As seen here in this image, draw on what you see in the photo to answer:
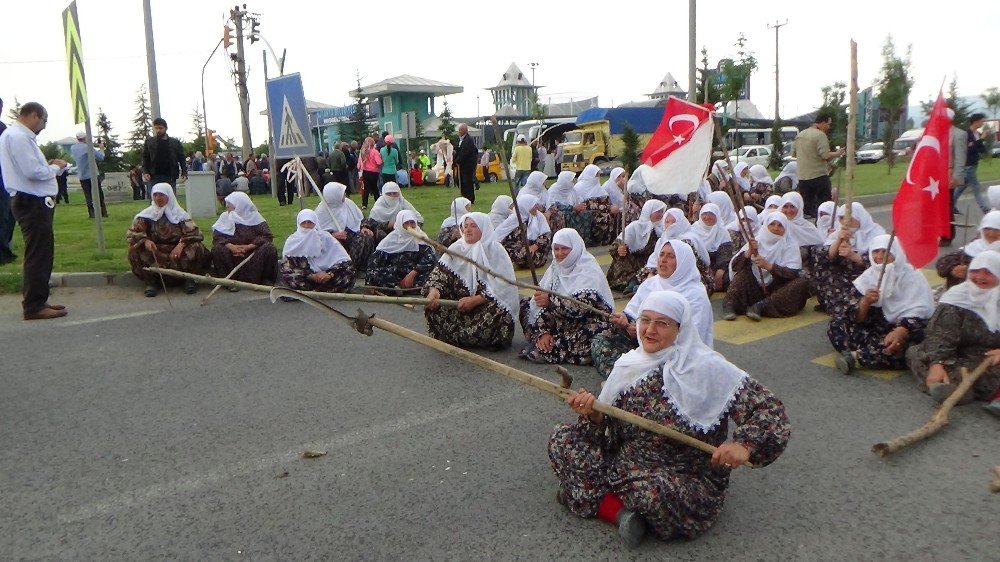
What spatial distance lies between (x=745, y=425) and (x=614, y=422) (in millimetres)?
575

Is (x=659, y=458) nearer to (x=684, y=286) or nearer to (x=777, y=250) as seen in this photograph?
(x=684, y=286)

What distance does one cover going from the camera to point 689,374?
315cm

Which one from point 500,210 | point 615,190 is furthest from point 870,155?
point 500,210

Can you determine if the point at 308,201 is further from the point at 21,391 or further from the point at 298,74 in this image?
the point at 21,391

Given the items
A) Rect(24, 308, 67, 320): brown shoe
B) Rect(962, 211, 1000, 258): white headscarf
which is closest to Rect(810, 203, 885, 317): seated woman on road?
Rect(962, 211, 1000, 258): white headscarf

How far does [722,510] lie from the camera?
339 cm

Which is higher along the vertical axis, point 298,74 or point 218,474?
point 298,74

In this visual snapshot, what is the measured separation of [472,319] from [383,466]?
7.66 feet

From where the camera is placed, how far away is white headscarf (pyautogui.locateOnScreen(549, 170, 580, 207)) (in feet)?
37.8

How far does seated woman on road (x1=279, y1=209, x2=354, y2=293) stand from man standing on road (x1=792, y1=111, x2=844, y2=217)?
21.2 ft

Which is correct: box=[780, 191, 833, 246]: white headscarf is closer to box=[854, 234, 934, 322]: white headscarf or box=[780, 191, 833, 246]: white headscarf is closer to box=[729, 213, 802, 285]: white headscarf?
box=[729, 213, 802, 285]: white headscarf

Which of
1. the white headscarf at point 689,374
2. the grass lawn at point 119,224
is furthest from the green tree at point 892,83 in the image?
the white headscarf at point 689,374

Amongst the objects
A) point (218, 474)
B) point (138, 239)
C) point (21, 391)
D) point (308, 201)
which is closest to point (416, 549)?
point (218, 474)

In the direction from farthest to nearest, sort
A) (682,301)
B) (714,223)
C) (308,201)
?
(308,201) → (714,223) → (682,301)
